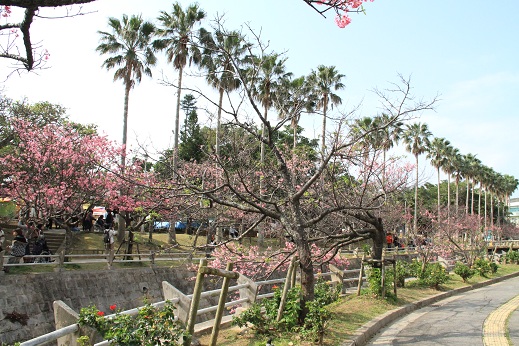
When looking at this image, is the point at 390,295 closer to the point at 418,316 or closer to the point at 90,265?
the point at 418,316

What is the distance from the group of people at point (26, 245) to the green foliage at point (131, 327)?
398 inches

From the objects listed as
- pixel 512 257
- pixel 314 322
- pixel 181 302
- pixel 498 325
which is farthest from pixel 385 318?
pixel 512 257

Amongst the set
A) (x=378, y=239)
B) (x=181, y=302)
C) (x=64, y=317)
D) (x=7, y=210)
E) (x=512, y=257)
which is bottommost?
(x=512, y=257)

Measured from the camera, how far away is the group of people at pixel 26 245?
1503cm

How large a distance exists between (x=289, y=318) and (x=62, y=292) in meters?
9.59

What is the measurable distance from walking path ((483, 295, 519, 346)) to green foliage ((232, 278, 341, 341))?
343cm

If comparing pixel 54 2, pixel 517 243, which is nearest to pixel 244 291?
pixel 54 2

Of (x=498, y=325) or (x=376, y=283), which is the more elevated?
(x=376, y=283)

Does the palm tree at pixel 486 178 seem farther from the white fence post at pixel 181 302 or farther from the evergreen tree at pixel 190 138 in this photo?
the white fence post at pixel 181 302

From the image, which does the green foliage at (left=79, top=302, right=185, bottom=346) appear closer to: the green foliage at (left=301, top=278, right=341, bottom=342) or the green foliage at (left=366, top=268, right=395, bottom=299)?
the green foliage at (left=301, top=278, right=341, bottom=342)

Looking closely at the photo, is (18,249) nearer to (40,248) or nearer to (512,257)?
(40,248)

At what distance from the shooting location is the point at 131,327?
5.20 meters

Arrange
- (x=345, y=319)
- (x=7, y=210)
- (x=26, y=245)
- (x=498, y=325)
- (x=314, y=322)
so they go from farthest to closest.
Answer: (x=7, y=210) < (x=26, y=245) < (x=498, y=325) < (x=345, y=319) < (x=314, y=322)

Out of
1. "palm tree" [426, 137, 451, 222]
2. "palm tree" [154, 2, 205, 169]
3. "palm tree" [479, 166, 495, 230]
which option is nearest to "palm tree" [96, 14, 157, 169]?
"palm tree" [154, 2, 205, 169]
